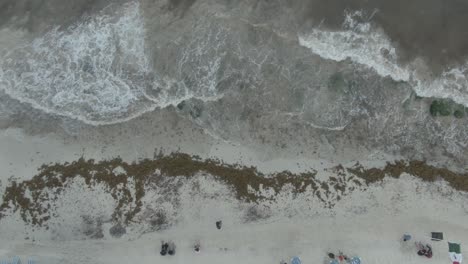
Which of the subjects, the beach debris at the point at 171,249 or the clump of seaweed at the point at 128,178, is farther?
the clump of seaweed at the point at 128,178

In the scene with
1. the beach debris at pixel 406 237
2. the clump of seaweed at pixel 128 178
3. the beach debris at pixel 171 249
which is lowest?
the beach debris at pixel 171 249

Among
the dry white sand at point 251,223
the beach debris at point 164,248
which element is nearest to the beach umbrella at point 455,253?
the dry white sand at point 251,223

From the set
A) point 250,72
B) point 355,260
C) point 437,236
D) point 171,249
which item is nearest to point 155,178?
point 171,249

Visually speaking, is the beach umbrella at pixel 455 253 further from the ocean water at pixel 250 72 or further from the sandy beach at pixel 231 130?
the ocean water at pixel 250 72

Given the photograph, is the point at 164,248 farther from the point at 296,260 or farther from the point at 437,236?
the point at 437,236

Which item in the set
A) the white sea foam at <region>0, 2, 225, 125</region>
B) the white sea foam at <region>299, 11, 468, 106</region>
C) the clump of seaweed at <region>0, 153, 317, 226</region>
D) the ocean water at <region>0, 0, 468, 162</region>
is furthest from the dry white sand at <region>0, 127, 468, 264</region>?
the white sea foam at <region>299, 11, 468, 106</region>

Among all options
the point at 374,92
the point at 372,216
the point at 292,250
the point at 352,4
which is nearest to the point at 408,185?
the point at 372,216

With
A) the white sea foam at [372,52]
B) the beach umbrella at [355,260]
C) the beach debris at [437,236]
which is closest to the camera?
the beach umbrella at [355,260]
